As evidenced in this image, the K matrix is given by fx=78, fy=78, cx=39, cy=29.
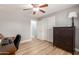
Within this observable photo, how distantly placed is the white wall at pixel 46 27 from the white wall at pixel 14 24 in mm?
247

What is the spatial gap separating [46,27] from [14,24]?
648 mm

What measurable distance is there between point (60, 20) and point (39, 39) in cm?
61

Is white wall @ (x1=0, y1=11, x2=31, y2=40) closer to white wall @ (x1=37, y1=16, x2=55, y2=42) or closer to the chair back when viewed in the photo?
the chair back

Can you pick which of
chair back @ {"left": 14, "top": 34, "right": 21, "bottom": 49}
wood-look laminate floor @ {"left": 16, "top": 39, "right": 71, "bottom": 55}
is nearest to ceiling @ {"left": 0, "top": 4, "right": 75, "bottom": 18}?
chair back @ {"left": 14, "top": 34, "right": 21, "bottom": 49}

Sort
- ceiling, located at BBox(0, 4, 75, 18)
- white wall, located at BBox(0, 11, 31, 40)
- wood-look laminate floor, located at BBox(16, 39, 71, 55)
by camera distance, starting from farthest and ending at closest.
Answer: wood-look laminate floor, located at BBox(16, 39, 71, 55) → white wall, located at BBox(0, 11, 31, 40) → ceiling, located at BBox(0, 4, 75, 18)

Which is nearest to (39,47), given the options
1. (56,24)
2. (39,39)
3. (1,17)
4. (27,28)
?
(39,39)

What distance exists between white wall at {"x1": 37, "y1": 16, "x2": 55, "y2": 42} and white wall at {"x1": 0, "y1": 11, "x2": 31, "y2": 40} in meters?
0.25

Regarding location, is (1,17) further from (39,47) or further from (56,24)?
(56,24)

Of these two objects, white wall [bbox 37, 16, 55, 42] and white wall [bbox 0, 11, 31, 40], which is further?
white wall [bbox 37, 16, 55, 42]

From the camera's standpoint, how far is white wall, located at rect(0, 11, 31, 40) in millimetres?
1372

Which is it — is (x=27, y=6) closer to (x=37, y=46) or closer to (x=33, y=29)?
(x=33, y=29)

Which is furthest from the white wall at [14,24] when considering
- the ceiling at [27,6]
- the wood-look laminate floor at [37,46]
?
the wood-look laminate floor at [37,46]

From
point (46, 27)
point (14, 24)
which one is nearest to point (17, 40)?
point (14, 24)

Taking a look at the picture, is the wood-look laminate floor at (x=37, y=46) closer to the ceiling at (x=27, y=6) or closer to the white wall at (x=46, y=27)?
the white wall at (x=46, y=27)
